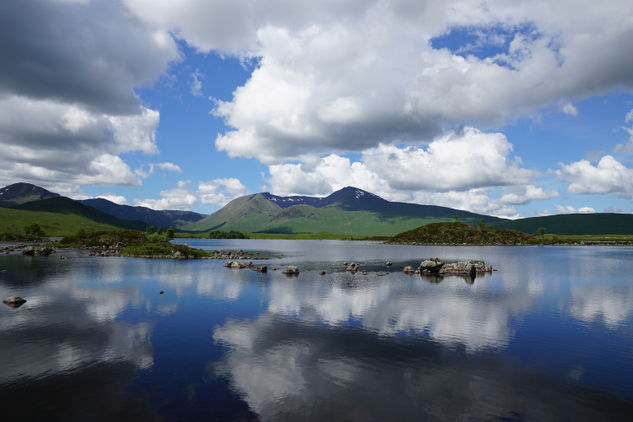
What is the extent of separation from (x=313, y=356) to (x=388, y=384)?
8.84 metres

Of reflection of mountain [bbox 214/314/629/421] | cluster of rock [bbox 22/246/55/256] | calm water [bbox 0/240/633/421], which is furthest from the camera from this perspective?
cluster of rock [bbox 22/246/55/256]

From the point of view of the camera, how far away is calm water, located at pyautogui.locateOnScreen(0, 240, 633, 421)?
80.0 feet

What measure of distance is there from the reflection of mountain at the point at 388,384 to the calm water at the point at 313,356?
0.14 m

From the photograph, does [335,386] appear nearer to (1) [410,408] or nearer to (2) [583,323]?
(1) [410,408]

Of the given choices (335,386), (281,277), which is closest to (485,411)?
(335,386)

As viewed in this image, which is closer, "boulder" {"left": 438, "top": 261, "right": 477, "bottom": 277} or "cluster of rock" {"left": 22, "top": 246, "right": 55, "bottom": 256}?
"boulder" {"left": 438, "top": 261, "right": 477, "bottom": 277}

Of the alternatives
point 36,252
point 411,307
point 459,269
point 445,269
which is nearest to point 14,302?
point 411,307

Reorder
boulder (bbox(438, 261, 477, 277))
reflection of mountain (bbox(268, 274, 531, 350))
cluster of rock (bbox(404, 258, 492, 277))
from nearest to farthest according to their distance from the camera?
reflection of mountain (bbox(268, 274, 531, 350)), cluster of rock (bbox(404, 258, 492, 277)), boulder (bbox(438, 261, 477, 277))

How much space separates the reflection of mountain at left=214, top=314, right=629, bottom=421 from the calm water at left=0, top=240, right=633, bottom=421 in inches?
5.7

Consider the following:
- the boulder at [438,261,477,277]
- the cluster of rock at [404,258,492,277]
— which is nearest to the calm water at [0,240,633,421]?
the cluster of rock at [404,258,492,277]

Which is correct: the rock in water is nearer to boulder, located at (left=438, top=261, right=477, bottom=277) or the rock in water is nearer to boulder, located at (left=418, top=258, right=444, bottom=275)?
boulder, located at (left=418, top=258, right=444, bottom=275)

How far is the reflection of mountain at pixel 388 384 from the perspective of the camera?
23.8 metres

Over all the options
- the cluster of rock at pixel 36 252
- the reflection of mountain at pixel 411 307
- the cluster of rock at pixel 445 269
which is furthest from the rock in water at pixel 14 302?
the cluster of rock at pixel 36 252

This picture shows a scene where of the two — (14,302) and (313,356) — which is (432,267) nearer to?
(313,356)
